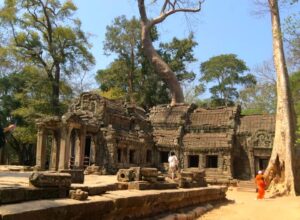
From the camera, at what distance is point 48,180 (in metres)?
5.36

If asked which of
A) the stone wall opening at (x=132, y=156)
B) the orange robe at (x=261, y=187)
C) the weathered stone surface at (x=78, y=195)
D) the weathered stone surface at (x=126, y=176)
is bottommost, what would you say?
the orange robe at (x=261, y=187)

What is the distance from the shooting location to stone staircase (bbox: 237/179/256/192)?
19.8 meters

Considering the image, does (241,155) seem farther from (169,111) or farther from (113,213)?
(113,213)

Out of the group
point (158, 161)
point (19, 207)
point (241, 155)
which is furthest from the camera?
point (158, 161)

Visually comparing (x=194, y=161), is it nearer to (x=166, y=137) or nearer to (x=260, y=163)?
(x=166, y=137)

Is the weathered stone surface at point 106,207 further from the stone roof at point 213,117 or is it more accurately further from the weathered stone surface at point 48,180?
the stone roof at point 213,117

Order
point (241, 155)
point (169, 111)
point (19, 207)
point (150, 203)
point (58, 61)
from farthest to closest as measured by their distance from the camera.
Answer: point (58, 61) → point (169, 111) → point (241, 155) → point (150, 203) → point (19, 207)

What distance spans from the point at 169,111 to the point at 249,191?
9.91 meters

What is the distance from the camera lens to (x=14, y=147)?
31109mm

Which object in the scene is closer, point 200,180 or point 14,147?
point 200,180

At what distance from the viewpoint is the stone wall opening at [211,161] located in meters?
Result: 24.1

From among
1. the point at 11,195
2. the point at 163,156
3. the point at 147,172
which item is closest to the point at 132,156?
the point at 163,156

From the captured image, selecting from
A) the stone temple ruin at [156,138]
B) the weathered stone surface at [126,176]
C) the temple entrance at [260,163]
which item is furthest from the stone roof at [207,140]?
the weathered stone surface at [126,176]

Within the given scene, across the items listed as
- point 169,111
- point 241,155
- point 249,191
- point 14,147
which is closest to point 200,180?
point 249,191
